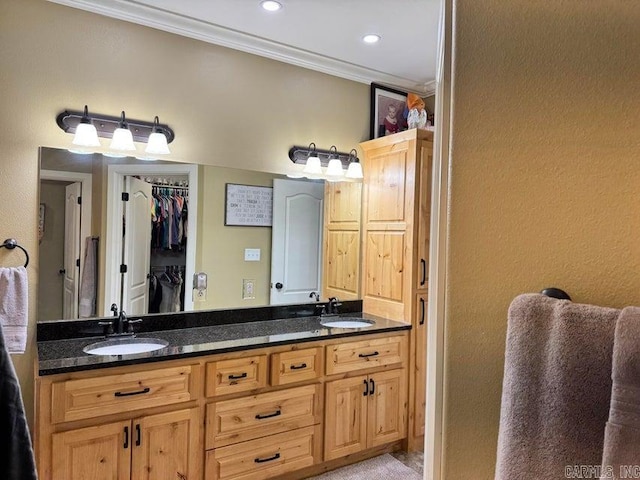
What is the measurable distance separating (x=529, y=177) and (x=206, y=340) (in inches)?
79.8

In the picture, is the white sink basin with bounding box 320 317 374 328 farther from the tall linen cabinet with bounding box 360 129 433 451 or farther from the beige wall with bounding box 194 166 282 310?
the beige wall with bounding box 194 166 282 310

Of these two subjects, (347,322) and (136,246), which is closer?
(136,246)

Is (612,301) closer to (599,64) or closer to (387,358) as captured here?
(599,64)

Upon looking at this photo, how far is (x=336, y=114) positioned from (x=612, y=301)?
2.84 m

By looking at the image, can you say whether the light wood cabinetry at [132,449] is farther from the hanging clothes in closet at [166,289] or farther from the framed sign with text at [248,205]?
the framed sign with text at [248,205]

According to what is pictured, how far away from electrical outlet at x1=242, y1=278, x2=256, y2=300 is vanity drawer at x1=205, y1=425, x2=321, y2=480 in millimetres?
916

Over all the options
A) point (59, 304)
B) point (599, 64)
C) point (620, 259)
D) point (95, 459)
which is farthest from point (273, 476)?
point (599, 64)

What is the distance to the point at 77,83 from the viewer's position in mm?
2311

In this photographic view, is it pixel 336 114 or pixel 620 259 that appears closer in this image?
pixel 620 259

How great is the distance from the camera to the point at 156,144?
8.09ft

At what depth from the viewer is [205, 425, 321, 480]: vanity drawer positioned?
2.22m

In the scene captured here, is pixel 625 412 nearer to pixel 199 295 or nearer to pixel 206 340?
pixel 206 340

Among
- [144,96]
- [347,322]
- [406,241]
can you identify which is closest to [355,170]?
[406,241]

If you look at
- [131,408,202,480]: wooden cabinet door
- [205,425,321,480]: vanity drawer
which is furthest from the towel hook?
[205,425,321,480]: vanity drawer
